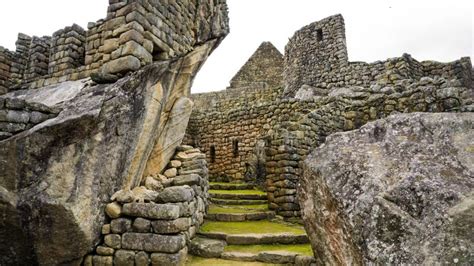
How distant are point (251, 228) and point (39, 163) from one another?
3813 millimetres

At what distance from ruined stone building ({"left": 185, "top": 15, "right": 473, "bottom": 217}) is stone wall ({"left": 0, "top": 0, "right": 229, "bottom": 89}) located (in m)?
3.38

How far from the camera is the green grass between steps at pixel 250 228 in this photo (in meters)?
5.58

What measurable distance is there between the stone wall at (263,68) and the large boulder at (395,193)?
73.0 feet

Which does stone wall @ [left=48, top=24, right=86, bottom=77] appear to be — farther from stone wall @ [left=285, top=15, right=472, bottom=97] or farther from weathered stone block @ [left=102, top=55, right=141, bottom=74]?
stone wall @ [left=285, top=15, right=472, bottom=97]

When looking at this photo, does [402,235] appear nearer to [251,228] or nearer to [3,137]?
[251,228]

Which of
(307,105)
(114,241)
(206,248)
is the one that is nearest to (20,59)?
(114,241)

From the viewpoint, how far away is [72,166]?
4020mm

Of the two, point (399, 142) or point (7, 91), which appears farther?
point (7, 91)

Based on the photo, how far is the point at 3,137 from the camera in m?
3.90

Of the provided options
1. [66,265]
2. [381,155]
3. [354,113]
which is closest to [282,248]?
[381,155]

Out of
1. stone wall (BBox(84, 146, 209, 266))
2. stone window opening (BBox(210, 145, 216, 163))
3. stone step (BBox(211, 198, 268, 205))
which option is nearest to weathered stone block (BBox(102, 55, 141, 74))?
stone wall (BBox(84, 146, 209, 266))

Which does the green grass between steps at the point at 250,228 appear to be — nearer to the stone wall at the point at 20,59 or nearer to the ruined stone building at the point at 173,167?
the ruined stone building at the point at 173,167

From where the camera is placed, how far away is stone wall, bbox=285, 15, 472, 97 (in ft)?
41.8

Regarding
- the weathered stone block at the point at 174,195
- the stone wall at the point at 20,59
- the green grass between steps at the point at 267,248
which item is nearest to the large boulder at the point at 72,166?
the weathered stone block at the point at 174,195
